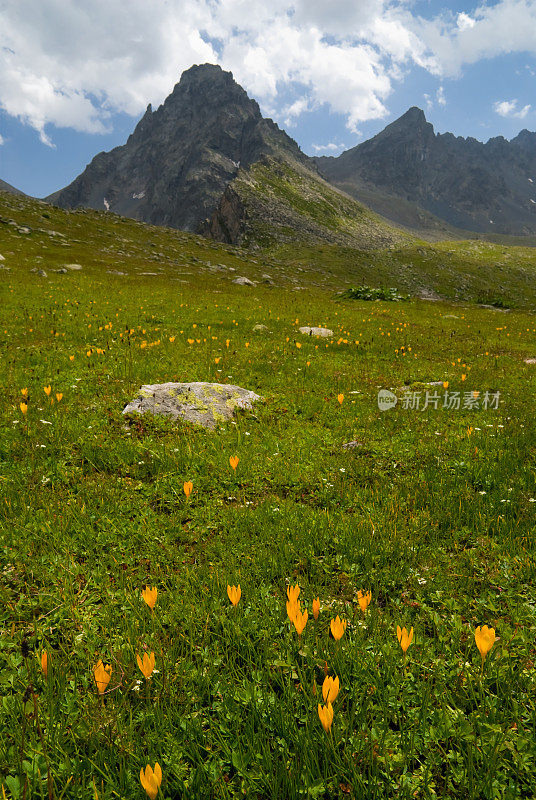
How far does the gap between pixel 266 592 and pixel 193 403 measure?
478 centimetres

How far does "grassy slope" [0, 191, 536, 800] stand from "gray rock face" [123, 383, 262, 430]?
425mm

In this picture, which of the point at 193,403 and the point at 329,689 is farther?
the point at 193,403

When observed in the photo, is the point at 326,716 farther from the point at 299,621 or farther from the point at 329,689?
the point at 299,621

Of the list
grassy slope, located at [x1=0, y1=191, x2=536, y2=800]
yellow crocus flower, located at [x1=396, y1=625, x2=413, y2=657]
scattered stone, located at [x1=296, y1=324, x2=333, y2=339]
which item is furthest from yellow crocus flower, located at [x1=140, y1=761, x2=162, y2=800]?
scattered stone, located at [x1=296, y1=324, x2=333, y2=339]

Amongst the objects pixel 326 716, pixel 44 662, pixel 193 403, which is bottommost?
pixel 44 662

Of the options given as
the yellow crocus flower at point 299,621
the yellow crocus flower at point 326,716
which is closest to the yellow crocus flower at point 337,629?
the yellow crocus flower at point 299,621

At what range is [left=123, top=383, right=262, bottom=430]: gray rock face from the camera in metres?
7.44

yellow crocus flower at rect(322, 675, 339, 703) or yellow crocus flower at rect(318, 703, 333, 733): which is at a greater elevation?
yellow crocus flower at rect(322, 675, 339, 703)

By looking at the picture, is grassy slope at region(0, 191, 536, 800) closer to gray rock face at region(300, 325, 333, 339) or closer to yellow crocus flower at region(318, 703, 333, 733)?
yellow crocus flower at region(318, 703, 333, 733)

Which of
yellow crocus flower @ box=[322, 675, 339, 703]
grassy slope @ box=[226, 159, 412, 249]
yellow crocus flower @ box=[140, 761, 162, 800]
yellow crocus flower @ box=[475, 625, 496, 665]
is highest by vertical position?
grassy slope @ box=[226, 159, 412, 249]

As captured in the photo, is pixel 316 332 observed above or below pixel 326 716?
above

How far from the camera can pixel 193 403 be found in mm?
7691

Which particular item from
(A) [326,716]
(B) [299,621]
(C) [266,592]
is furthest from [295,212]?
(A) [326,716]

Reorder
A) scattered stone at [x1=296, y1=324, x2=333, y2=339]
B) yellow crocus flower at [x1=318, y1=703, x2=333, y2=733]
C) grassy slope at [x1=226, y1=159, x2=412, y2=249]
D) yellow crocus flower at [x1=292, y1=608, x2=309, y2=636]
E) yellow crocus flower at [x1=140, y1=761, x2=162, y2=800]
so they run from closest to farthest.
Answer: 1. yellow crocus flower at [x1=140, y1=761, x2=162, y2=800]
2. yellow crocus flower at [x1=318, y1=703, x2=333, y2=733]
3. yellow crocus flower at [x1=292, y1=608, x2=309, y2=636]
4. scattered stone at [x1=296, y1=324, x2=333, y2=339]
5. grassy slope at [x1=226, y1=159, x2=412, y2=249]
